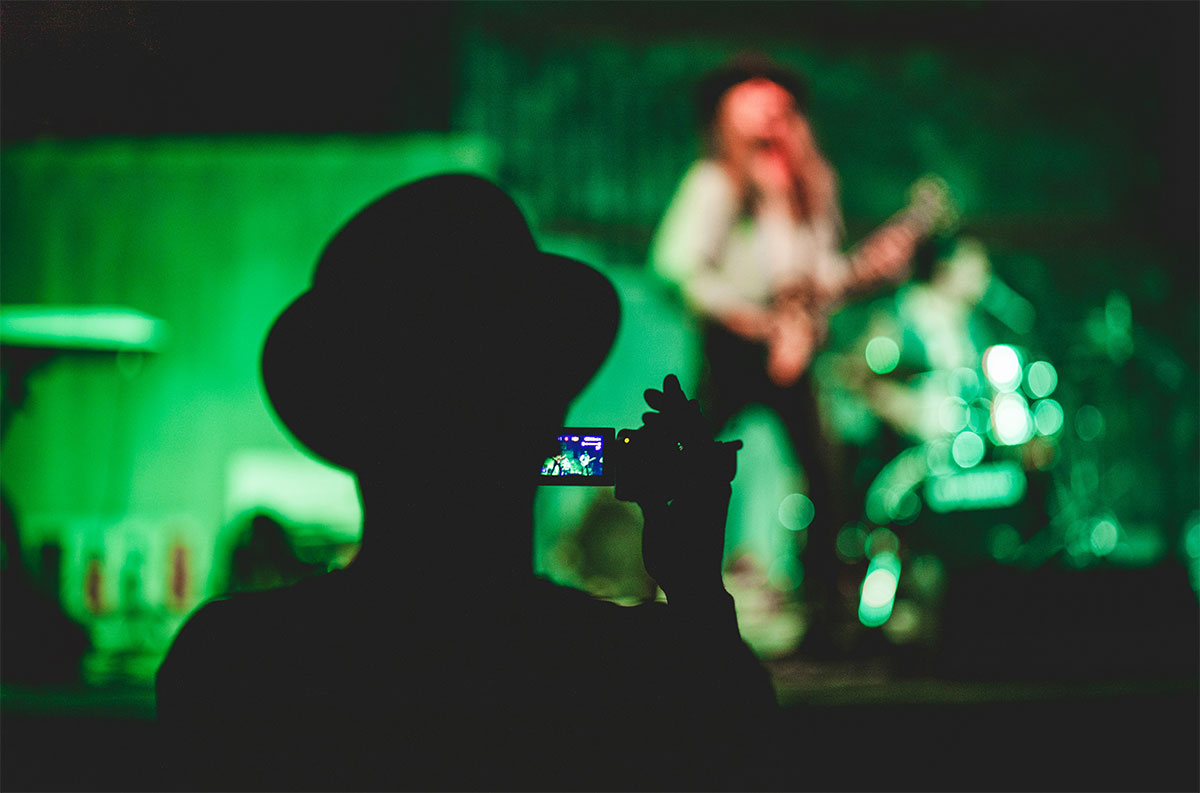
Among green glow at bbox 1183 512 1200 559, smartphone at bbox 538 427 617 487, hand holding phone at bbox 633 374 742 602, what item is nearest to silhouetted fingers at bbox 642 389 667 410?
hand holding phone at bbox 633 374 742 602

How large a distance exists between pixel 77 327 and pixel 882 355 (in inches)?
120

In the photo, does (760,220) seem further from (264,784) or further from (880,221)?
(264,784)

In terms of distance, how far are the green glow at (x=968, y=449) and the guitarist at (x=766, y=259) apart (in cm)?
50

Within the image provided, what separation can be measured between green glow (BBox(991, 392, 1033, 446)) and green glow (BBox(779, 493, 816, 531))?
77 centimetres

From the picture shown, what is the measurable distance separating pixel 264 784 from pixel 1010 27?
441 cm

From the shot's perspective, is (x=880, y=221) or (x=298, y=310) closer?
(x=298, y=310)

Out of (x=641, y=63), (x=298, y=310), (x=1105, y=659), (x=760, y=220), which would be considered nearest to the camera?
(x=298, y=310)

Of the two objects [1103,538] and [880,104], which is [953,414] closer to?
[1103,538]

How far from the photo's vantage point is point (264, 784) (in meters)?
0.70

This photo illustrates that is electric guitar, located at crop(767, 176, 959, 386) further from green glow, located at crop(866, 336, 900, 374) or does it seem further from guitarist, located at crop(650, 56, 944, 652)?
green glow, located at crop(866, 336, 900, 374)

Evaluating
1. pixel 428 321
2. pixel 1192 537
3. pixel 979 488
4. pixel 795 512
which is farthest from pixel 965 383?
pixel 428 321

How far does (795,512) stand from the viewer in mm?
3508

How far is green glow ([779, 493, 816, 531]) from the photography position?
3.41m

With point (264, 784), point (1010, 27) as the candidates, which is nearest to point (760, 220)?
point (1010, 27)
